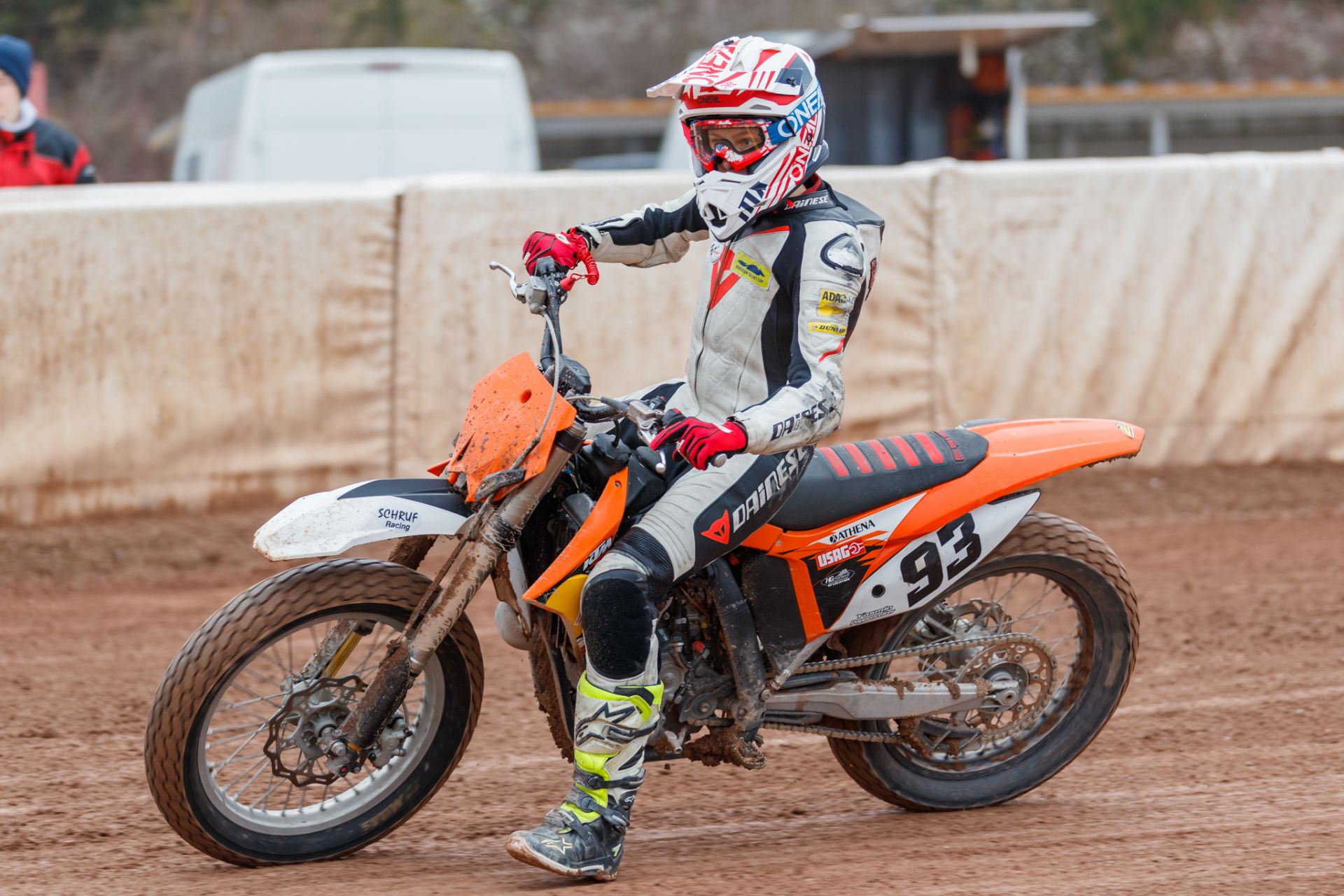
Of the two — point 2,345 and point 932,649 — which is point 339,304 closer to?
point 2,345

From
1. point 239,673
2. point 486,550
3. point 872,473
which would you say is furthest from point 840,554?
point 239,673

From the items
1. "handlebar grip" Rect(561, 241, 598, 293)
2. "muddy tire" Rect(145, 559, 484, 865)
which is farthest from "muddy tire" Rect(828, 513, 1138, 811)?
"handlebar grip" Rect(561, 241, 598, 293)

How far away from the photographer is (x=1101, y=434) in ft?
14.4

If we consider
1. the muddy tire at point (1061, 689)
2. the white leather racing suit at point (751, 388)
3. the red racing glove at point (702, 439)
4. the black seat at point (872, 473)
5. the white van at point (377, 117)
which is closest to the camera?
the red racing glove at point (702, 439)

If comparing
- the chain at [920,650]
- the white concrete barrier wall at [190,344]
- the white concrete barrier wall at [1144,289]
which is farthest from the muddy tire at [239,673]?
the white concrete barrier wall at [1144,289]

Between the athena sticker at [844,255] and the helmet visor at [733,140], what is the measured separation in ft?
0.92

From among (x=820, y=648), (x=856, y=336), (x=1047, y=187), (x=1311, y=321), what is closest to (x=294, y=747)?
(x=820, y=648)

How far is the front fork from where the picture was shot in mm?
3826

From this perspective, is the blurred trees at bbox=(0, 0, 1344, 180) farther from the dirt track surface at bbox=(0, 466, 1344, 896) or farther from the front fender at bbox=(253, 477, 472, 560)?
the front fender at bbox=(253, 477, 472, 560)

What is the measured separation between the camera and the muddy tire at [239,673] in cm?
370

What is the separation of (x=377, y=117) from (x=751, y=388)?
924 cm

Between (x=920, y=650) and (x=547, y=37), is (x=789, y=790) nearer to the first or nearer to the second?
(x=920, y=650)

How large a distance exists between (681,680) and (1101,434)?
1382mm

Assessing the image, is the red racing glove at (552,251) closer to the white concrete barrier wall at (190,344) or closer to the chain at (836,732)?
the chain at (836,732)
